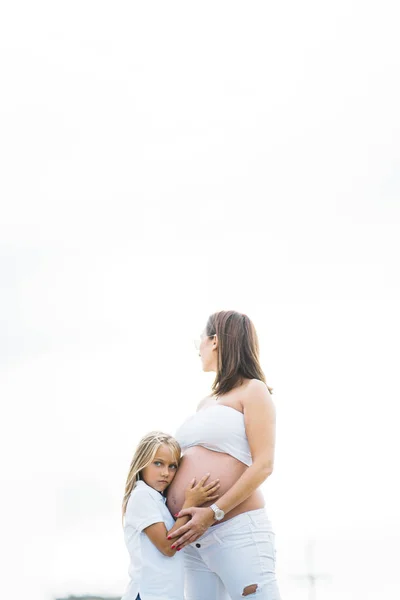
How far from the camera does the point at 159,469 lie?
409 cm

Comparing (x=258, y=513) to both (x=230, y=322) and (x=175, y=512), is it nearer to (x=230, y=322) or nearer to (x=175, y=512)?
(x=175, y=512)

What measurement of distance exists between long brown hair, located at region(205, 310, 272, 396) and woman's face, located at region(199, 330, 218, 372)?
0.04m

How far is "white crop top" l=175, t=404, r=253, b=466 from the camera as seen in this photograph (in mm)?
4082

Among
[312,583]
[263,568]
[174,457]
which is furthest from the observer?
[312,583]

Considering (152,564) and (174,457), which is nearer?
(152,564)

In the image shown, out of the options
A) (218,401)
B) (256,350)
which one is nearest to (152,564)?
(218,401)

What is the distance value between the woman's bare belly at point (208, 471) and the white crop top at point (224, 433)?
0.03m

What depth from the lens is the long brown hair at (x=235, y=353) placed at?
4285 mm

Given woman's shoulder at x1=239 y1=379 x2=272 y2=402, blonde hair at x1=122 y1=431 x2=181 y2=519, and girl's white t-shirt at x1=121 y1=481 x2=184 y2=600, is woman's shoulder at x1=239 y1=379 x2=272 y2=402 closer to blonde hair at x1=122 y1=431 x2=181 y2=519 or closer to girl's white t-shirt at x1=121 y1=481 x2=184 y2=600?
blonde hair at x1=122 y1=431 x2=181 y2=519

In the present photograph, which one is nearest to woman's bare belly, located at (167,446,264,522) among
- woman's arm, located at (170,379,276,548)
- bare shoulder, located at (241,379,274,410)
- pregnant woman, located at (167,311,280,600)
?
pregnant woman, located at (167,311,280,600)

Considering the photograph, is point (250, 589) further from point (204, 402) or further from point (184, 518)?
point (204, 402)

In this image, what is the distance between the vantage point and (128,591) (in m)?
3.88

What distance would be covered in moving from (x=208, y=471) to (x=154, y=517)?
1.16 feet

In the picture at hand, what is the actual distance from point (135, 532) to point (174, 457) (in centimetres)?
42
